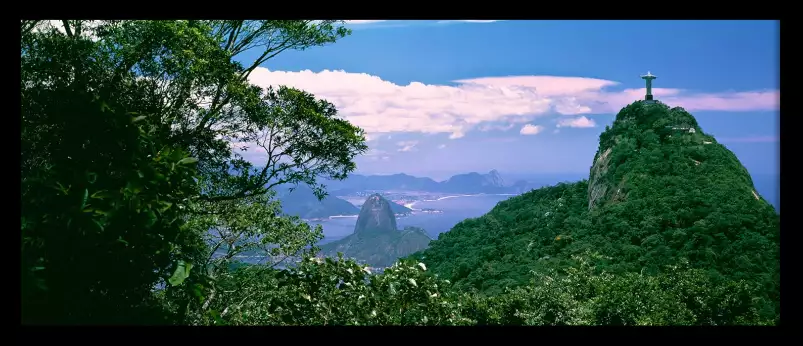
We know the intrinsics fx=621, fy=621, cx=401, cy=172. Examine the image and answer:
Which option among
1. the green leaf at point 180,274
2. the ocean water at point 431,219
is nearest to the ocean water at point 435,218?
the ocean water at point 431,219

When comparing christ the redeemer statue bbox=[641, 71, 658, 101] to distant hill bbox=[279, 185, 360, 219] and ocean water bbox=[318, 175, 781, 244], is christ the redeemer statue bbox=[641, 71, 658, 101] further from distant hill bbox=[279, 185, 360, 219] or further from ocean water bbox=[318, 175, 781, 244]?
distant hill bbox=[279, 185, 360, 219]

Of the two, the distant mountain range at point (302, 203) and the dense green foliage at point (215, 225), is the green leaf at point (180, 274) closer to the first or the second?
the dense green foliage at point (215, 225)

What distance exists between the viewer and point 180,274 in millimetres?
3146

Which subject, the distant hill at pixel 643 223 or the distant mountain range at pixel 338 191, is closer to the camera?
the distant mountain range at pixel 338 191

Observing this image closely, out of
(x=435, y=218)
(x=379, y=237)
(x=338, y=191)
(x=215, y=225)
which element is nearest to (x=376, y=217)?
(x=379, y=237)

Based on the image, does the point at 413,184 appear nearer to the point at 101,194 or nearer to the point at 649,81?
the point at 649,81

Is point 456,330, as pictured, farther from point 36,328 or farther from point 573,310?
point 36,328

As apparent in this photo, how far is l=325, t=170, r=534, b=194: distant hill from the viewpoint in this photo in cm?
611

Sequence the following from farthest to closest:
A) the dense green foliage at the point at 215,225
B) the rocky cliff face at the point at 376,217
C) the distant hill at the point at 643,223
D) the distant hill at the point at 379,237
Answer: the rocky cliff face at the point at 376,217 → the distant hill at the point at 379,237 → the distant hill at the point at 643,223 → the dense green foliage at the point at 215,225

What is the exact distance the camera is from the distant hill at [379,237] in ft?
42.2

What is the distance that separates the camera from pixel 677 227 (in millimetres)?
9664

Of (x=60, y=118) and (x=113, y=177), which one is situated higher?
(x=60, y=118)

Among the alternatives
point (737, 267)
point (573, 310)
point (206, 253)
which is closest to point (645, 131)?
point (737, 267)
